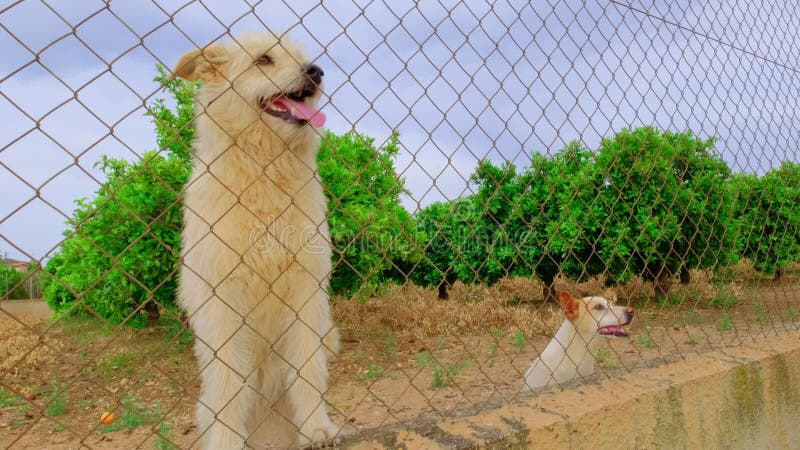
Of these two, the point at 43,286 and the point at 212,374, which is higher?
the point at 212,374

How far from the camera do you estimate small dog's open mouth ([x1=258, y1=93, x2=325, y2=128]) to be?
274cm

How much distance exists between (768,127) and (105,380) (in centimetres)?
693

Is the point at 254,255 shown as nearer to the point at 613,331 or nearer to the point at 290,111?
the point at 290,111

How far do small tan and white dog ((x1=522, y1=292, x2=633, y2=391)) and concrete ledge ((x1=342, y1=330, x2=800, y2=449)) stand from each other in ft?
2.72

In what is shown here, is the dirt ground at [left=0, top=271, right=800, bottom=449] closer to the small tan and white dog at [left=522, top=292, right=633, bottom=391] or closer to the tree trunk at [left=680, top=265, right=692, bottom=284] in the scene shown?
the tree trunk at [left=680, top=265, right=692, bottom=284]

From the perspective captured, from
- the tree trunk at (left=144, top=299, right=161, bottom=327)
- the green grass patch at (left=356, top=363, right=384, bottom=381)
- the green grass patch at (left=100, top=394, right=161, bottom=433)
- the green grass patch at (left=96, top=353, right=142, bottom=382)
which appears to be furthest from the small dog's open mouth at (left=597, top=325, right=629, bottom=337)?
the tree trunk at (left=144, top=299, right=161, bottom=327)

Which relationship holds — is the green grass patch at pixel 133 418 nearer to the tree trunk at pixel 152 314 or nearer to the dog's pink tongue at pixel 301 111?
the tree trunk at pixel 152 314

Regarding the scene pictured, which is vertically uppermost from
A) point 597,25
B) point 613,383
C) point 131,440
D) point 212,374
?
point 597,25

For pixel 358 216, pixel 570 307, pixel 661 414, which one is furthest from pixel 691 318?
pixel 661 414

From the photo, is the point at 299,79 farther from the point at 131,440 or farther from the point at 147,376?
the point at 147,376

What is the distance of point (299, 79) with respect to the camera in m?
2.82

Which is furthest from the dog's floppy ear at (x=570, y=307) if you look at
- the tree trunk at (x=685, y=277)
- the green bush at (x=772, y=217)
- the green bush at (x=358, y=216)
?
the tree trunk at (x=685, y=277)

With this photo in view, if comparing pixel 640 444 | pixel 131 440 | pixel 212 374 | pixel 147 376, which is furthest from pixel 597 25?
pixel 147 376

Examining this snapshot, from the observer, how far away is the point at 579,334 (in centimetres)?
439
